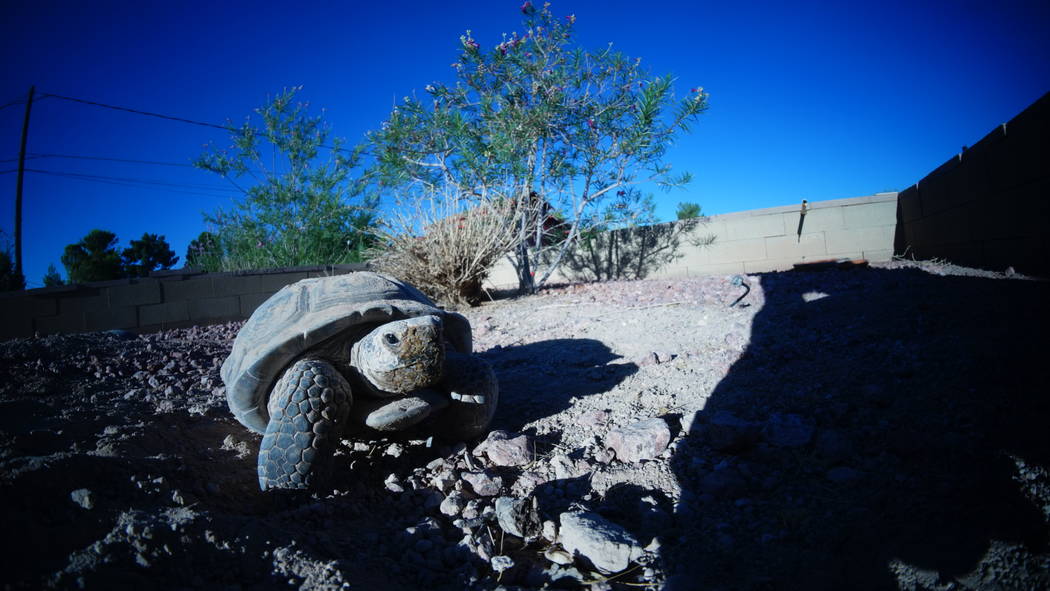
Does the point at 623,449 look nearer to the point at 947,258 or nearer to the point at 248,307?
the point at 248,307

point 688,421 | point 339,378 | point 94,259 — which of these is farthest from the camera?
point 94,259

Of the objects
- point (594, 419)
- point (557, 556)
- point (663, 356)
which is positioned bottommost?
point (557, 556)

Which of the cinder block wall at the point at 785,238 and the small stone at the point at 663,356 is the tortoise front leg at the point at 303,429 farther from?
the cinder block wall at the point at 785,238

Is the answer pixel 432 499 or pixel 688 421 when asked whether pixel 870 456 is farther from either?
pixel 432 499

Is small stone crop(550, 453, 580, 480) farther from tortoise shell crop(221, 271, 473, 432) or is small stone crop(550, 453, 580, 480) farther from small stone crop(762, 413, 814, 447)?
tortoise shell crop(221, 271, 473, 432)

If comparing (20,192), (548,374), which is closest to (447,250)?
(548,374)

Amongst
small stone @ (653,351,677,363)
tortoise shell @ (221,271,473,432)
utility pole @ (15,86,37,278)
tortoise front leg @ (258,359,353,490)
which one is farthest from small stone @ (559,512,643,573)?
utility pole @ (15,86,37,278)

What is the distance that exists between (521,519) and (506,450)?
497mm

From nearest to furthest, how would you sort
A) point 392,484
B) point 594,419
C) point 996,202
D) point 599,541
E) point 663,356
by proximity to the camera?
point 599,541 < point 392,484 < point 594,419 < point 663,356 < point 996,202

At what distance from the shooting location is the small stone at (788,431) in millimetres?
1677

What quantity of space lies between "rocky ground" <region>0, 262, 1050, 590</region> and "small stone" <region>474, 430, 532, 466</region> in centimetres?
1

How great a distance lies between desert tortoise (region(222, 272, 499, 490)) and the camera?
5.42 ft

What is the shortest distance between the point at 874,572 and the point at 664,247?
7.73 meters

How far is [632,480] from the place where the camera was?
1663mm
